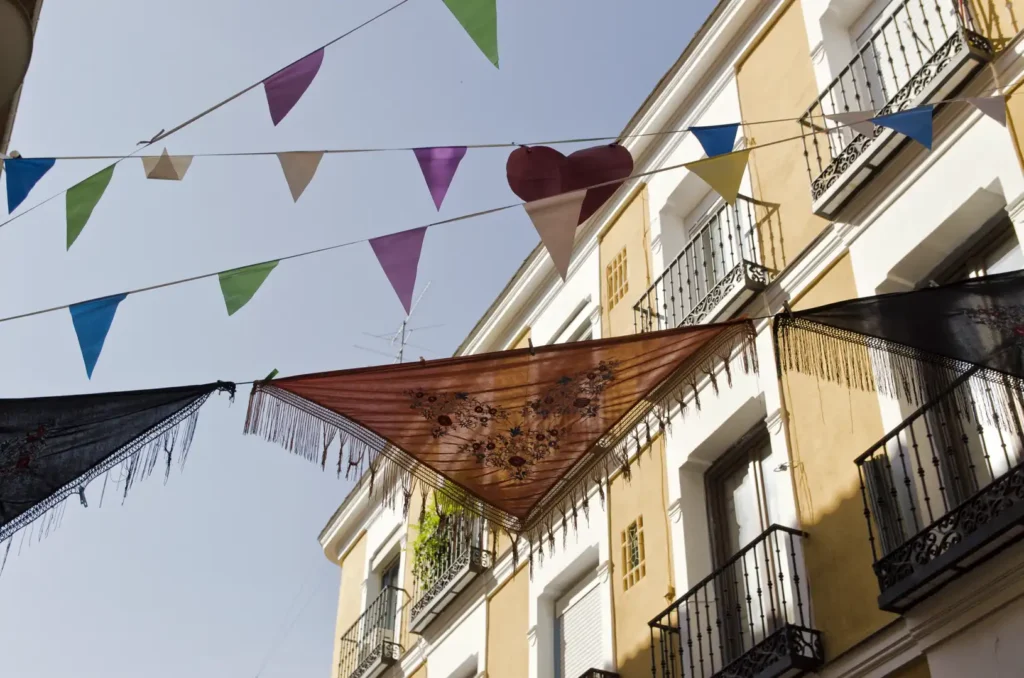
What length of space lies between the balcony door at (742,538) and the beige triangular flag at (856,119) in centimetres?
299

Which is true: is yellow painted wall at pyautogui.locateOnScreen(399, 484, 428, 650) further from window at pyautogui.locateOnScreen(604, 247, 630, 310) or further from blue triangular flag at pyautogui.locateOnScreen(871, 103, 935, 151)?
blue triangular flag at pyautogui.locateOnScreen(871, 103, 935, 151)

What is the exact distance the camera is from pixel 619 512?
10641 millimetres

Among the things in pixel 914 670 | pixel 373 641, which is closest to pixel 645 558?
pixel 914 670

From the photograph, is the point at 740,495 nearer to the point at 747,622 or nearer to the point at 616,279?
the point at 747,622

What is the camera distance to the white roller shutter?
10508mm

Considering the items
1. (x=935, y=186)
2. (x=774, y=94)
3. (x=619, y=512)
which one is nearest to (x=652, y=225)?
(x=774, y=94)

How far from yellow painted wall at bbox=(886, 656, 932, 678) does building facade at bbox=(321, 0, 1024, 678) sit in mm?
17

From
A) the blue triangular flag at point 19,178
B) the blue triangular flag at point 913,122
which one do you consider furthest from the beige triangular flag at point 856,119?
the blue triangular flag at point 19,178

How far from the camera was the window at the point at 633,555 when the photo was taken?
9992mm

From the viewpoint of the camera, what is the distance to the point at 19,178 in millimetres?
7242

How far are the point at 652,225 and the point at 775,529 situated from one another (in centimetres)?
433

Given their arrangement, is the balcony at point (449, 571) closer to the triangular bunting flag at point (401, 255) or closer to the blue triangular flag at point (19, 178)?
the triangular bunting flag at point (401, 255)

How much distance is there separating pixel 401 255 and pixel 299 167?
801 mm

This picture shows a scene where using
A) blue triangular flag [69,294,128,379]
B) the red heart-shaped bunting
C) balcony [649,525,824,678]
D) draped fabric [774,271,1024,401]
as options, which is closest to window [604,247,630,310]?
balcony [649,525,824,678]
